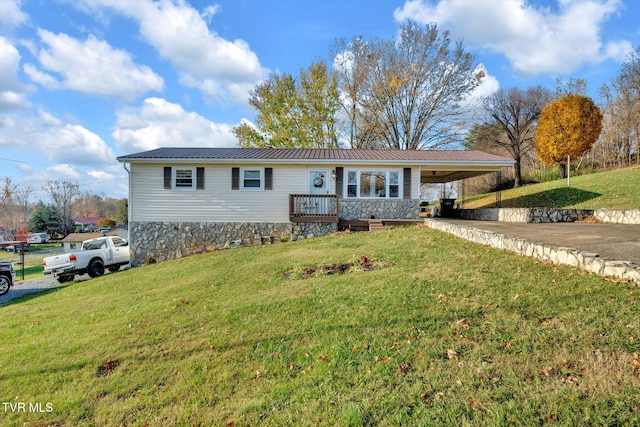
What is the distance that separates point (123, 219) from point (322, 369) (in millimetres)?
55391

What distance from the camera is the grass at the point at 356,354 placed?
8.63ft

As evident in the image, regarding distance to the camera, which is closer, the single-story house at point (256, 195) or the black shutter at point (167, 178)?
the single-story house at point (256, 195)

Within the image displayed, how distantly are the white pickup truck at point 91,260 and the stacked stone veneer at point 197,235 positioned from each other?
100 centimetres

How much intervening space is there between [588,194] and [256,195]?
A: 14.7 m

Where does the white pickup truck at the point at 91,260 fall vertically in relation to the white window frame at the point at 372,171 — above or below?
below

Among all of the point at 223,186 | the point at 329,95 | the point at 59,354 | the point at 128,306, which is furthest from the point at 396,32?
the point at 59,354

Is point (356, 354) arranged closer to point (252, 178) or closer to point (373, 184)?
point (373, 184)

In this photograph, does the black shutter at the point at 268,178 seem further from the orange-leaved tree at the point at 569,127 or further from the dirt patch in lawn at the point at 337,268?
the orange-leaved tree at the point at 569,127

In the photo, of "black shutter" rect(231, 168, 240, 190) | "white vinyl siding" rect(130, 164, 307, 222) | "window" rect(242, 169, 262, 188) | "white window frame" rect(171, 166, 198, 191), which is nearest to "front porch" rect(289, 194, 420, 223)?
"white vinyl siding" rect(130, 164, 307, 222)

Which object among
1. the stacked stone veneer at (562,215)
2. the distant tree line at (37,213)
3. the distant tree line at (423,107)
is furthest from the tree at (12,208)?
the stacked stone veneer at (562,215)

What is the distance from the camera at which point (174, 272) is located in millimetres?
9281

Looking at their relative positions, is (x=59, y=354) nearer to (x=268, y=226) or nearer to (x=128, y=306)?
(x=128, y=306)

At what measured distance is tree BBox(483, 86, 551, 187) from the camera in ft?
86.1

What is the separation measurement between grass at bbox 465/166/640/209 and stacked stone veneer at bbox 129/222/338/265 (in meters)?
11.1
